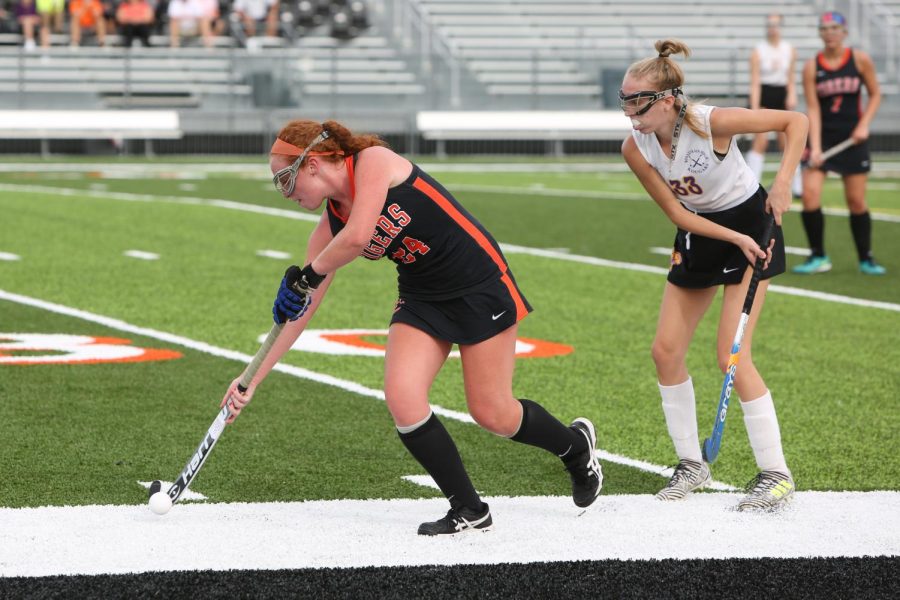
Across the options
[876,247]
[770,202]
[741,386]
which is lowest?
[876,247]

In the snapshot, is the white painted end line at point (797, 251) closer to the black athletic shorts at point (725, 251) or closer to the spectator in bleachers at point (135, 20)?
the black athletic shorts at point (725, 251)

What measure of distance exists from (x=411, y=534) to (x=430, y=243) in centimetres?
95

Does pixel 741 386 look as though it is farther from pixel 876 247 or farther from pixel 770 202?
pixel 876 247

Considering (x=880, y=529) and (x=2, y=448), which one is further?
(x=2, y=448)

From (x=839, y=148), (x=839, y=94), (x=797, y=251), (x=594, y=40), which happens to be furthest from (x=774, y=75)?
(x=594, y=40)

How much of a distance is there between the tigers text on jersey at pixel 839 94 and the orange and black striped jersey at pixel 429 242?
8.12 m

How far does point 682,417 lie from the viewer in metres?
6.01

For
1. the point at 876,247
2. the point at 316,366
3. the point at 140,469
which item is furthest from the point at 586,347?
the point at 876,247

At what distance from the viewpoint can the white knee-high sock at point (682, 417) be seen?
235 inches

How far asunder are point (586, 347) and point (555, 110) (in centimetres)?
2415

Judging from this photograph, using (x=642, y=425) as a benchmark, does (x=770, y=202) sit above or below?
above

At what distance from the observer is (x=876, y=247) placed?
1501 centimetres

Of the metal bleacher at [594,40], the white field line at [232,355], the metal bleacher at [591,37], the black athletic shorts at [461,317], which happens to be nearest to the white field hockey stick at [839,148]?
the white field line at [232,355]

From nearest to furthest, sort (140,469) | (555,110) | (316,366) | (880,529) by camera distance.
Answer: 1. (880,529)
2. (140,469)
3. (316,366)
4. (555,110)
